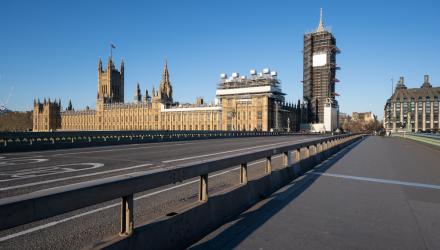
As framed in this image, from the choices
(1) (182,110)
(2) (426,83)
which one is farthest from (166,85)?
(2) (426,83)

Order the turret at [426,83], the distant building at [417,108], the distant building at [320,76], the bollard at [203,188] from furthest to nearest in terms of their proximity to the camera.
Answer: the turret at [426,83] < the distant building at [417,108] < the distant building at [320,76] < the bollard at [203,188]

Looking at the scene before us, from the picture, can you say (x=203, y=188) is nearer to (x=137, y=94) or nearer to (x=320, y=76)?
(x=320, y=76)

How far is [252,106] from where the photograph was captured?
129 meters

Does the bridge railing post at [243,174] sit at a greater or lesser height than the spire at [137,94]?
lesser

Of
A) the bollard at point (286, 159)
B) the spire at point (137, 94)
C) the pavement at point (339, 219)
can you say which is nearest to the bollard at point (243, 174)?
the pavement at point (339, 219)

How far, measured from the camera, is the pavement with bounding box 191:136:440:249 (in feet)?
16.6

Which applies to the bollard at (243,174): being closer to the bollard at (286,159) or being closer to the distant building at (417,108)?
the bollard at (286,159)

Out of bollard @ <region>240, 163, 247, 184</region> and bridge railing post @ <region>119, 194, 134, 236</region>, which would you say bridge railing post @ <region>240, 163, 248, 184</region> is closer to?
bollard @ <region>240, 163, 247, 184</region>

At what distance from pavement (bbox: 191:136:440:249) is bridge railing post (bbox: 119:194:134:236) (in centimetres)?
127

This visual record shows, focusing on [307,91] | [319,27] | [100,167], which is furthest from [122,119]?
[100,167]

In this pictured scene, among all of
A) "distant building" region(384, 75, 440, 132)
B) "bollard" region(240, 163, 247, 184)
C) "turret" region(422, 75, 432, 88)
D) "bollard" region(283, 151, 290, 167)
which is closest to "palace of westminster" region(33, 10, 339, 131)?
"distant building" region(384, 75, 440, 132)

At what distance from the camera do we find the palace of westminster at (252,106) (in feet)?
423

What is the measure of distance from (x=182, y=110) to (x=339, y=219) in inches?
5672

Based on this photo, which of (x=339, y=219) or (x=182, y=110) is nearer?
(x=339, y=219)
